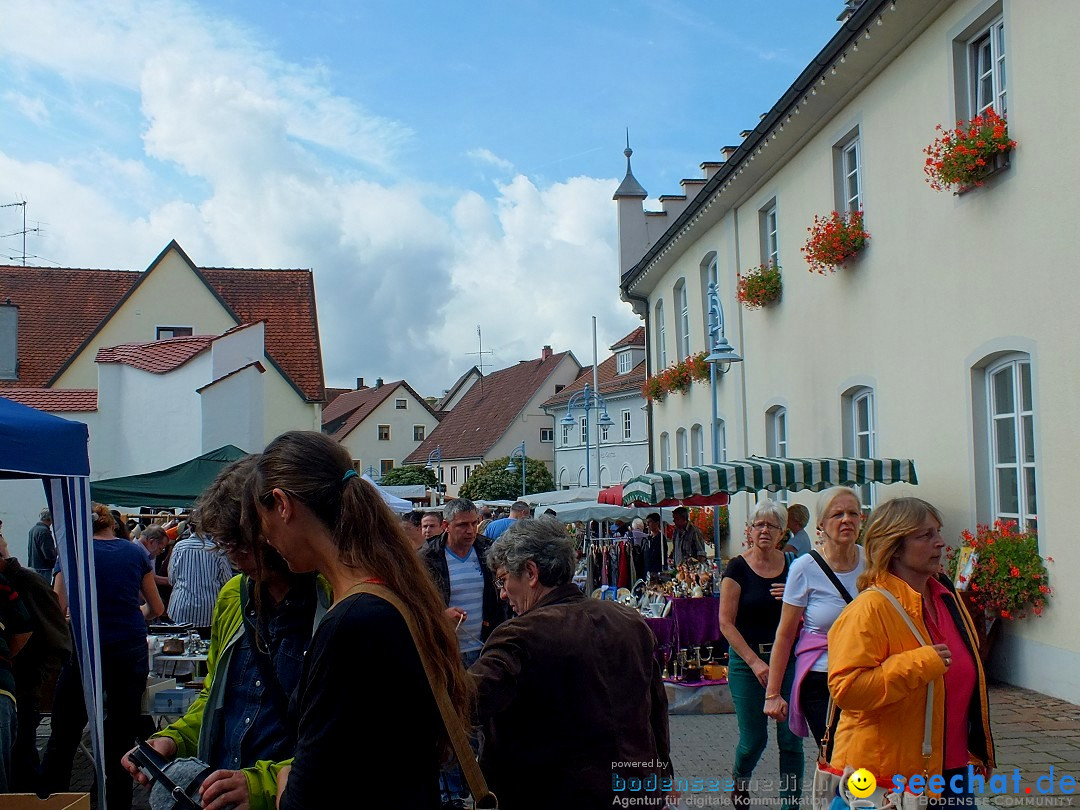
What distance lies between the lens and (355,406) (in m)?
79.0

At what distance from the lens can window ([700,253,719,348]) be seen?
1862 centimetres

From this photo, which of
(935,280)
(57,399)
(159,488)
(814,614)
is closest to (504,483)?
(57,399)

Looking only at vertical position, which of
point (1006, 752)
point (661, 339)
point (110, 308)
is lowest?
point (1006, 752)

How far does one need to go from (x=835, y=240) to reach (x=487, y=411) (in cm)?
4989

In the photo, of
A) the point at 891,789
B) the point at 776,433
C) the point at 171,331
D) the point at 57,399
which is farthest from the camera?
the point at 171,331

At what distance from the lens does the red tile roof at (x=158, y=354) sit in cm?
1972

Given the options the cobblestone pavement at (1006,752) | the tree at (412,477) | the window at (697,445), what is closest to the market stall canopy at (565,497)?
the window at (697,445)

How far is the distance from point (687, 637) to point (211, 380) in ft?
44.1

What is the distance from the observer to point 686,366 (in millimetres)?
19781

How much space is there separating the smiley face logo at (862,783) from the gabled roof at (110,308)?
83.4ft

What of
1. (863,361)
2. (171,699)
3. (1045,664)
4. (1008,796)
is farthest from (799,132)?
(171,699)

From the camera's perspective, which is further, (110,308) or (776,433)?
(110,308)

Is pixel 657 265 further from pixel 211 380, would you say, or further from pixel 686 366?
pixel 211 380

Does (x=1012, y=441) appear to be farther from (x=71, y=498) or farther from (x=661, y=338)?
(x=661, y=338)
